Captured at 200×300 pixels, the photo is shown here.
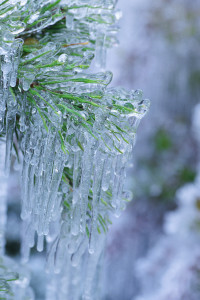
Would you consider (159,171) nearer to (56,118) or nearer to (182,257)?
(182,257)

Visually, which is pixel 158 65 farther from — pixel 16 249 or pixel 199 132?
pixel 16 249

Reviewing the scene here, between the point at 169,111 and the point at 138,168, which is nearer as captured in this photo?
the point at 138,168

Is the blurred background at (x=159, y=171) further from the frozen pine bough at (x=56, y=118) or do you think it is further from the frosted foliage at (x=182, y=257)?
the frozen pine bough at (x=56, y=118)

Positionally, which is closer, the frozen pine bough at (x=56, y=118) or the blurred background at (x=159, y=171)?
the frozen pine bough at (x=56, y=118)

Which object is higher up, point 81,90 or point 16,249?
point 81,90

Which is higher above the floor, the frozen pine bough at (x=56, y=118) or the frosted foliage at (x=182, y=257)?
the frozen pine bough at (x=56, y=118)

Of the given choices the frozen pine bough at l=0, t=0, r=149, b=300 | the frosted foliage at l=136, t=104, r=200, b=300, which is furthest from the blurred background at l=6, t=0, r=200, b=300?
the frozen pine bough at l=0, t=0, r=149, b=300

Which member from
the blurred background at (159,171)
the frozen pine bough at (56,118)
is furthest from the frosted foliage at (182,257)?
the frozen pine bough at (56,118)

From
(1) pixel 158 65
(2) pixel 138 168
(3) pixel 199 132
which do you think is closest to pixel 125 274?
(2) pixel 138 168
